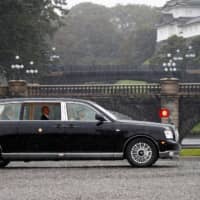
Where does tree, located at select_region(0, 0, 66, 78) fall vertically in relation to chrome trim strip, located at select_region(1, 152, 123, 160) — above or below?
above

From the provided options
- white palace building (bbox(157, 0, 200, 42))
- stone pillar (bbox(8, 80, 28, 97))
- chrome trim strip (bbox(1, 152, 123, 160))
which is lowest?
stone pillar (bbox(8, 80, 28, 97))

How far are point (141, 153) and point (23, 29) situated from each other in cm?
4811

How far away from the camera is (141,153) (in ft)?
55.8

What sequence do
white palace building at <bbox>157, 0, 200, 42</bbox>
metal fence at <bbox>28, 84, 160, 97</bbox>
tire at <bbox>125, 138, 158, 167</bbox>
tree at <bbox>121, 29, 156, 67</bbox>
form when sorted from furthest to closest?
tree at <bbox>121, 29, 156, 67</bbox>, white palace building at <bbox>157, 0, 200, 42</bbox>, metal fence at <bbox>28, 84, 160, 97</bbox>, tire at <bbox>125, 138, 158, 167</bbox>

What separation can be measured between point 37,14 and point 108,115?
169 ft

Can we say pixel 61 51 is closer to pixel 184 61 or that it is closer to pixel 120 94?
pixel 184 61

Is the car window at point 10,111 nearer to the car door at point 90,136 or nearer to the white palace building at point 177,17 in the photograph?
the car door at point 90,136

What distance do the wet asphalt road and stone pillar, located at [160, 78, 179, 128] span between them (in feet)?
133

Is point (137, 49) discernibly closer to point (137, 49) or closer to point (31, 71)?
point (137, 49)

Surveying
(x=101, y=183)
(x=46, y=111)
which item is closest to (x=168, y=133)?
(x=46, y=111)

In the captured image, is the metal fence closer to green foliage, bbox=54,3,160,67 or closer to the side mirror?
the side mirror

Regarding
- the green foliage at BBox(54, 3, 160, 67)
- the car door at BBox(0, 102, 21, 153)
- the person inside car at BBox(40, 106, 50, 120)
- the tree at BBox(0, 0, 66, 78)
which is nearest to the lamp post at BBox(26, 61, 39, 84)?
the tree at BBox(0, 0, 66, 78)

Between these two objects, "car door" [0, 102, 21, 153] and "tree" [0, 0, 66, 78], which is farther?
"tree" [0, 0, 66, 78]

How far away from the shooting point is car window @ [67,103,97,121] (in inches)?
686
